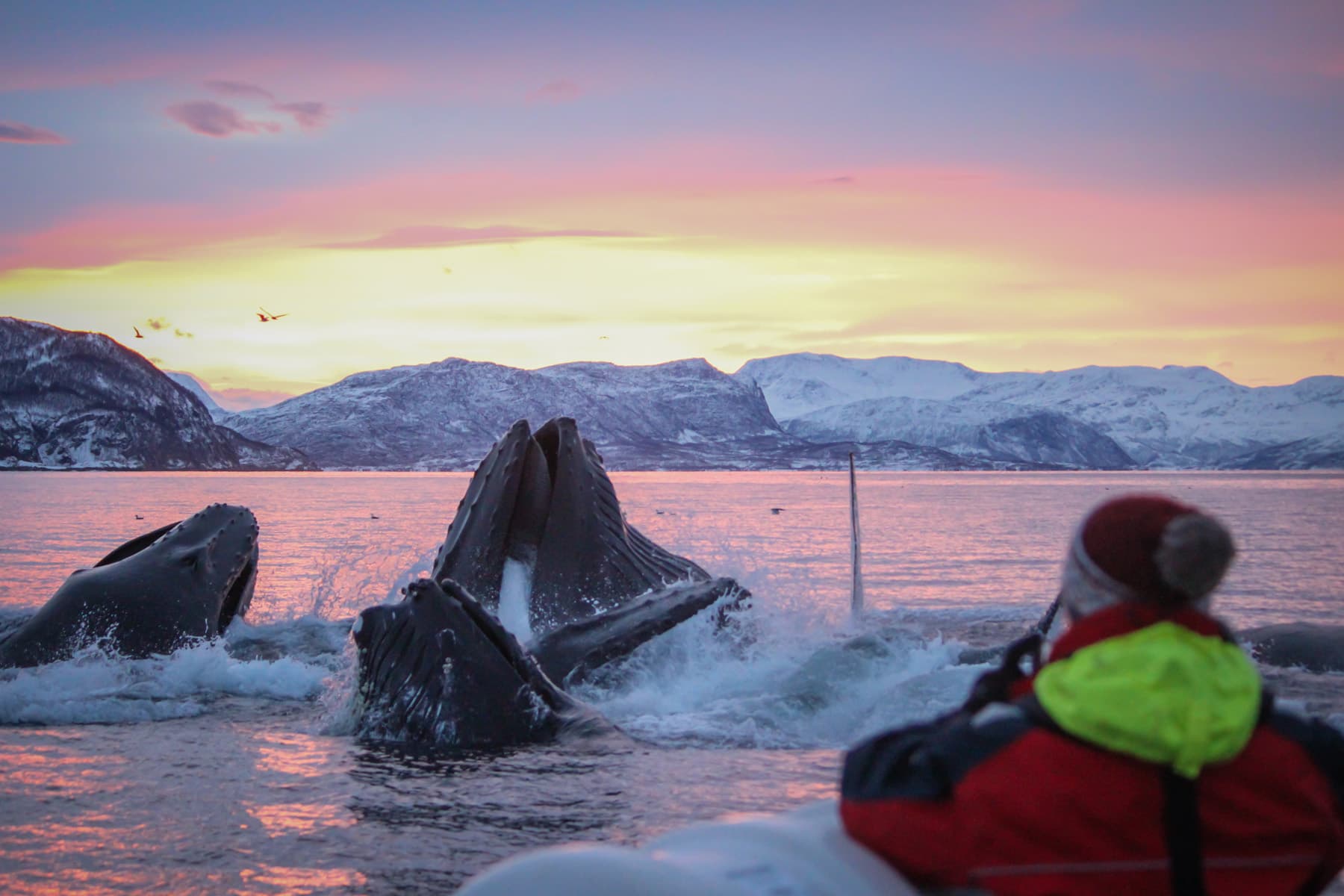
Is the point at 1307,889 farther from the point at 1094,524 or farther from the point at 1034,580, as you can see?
the point at 1034,580

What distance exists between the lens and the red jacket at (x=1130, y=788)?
2279 millimetres

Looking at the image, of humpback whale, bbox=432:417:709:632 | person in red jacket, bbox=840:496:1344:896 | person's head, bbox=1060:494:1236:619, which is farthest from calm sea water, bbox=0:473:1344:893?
person's head, bbox=1060:494:1236:619

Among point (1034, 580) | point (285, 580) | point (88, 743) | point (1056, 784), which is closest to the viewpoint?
point (1056, 784)

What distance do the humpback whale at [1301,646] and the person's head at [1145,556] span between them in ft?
26.0

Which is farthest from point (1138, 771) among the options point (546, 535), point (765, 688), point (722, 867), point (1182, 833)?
point (546, 535)

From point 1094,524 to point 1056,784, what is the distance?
0.52 metres

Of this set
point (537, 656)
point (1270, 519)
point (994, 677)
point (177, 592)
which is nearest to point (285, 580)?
point (177, 592)

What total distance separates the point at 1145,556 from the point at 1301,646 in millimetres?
8213

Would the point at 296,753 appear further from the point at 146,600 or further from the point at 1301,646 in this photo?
the point at 1301,646

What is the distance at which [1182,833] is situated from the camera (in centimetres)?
229

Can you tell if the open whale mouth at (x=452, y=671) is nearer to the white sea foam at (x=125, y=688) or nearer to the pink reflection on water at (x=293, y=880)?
the pink reflection on water at (x=293, y=880)

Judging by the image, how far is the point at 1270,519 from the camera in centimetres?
4703

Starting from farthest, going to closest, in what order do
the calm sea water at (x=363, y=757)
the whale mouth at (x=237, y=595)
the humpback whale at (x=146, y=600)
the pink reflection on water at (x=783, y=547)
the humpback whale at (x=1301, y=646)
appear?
the pink reflection on water at (x=783, y=547)
the humpback whale at (x=1301, y=646)
the whale mouth at (x=237, y=595)
the humpback whale at (x=146, y=600)
the calm sea water at (x=363, y=757)

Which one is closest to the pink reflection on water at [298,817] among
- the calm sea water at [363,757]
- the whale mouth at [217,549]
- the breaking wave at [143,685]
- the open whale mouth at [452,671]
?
the calm sea water at [363,757]
